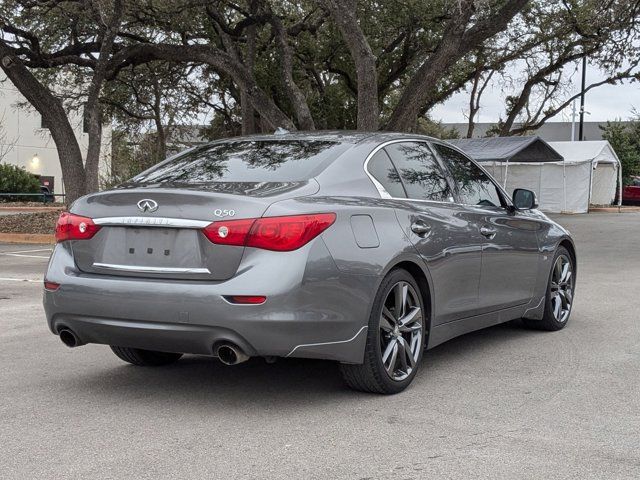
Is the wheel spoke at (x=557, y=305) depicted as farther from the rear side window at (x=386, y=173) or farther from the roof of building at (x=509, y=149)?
the roof of building at (x=509, y=149)

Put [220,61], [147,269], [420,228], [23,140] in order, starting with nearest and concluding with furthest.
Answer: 1. [147,269]
2. [420,228]
3. [220,61]
4. [23,140]

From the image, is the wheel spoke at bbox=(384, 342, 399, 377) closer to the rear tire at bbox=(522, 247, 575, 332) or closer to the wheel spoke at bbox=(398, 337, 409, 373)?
the wheel spoke at bbox=(398, 337, 409, 373)

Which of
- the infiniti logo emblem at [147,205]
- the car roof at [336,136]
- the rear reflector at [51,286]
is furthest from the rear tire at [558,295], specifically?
the rear reflector at [51,286]

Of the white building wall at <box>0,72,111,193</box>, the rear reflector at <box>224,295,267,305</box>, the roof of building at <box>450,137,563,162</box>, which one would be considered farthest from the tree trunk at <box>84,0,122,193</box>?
the white building wall at <box>0,72,111,193</box>

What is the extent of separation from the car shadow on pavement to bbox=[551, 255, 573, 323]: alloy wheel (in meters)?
1.31

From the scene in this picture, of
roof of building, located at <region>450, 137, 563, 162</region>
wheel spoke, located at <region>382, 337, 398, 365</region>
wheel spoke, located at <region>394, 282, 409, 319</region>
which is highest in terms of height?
roof of building, located at <region>450, 137, 563, 162</region>

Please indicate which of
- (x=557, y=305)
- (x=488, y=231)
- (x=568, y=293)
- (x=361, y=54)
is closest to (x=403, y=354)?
(x=488, y=231)

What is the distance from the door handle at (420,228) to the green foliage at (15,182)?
116ft

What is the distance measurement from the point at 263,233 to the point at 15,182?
37.3 metres

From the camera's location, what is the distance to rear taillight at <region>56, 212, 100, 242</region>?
4844 mm

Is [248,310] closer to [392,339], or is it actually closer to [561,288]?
[392,339]

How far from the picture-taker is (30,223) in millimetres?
20500

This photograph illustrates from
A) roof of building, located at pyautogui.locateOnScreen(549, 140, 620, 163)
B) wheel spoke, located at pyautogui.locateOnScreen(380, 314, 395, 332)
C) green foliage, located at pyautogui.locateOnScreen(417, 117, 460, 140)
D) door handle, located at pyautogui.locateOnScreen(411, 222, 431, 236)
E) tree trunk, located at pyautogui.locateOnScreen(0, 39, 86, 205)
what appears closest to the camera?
wheel spoke, located at pyautogui.locateOnScreen(380, 314, 395, 332)

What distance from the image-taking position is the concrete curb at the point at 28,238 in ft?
57.4
